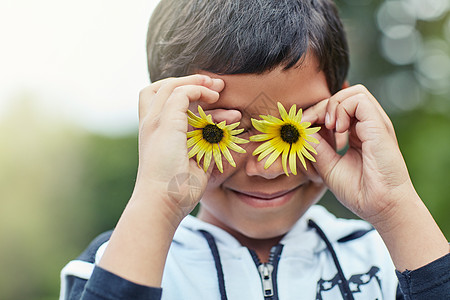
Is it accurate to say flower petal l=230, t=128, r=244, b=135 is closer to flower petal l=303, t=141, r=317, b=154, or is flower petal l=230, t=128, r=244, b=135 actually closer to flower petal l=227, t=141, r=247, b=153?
flower petal l=227, t=141, r=247, b=153

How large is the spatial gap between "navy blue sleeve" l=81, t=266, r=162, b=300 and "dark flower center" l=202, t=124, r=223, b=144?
54cm

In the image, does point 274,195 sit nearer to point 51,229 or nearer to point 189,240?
point 189,240

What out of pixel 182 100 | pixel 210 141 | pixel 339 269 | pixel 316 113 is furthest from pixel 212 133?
pixel 339 269

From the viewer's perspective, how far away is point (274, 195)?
5.99 ft

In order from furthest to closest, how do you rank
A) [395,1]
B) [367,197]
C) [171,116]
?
[395,1], [367,197], [171,116]

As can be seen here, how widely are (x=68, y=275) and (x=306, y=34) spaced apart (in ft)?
4.29

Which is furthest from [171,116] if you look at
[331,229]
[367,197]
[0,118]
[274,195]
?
[0,118]

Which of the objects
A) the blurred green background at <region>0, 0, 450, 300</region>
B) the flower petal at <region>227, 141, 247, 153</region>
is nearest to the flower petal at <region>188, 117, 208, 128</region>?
the flower petal at <region>227, 141, 247, 153</region>

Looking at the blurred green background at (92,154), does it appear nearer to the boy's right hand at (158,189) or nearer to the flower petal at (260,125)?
the flower petal at (260,125)

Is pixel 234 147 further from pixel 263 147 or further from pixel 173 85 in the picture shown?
pixel 173 85

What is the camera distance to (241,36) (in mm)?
1682

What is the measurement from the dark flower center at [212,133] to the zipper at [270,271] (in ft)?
1.65

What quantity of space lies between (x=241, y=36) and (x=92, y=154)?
26.6 ft

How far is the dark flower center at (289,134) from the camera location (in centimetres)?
171
